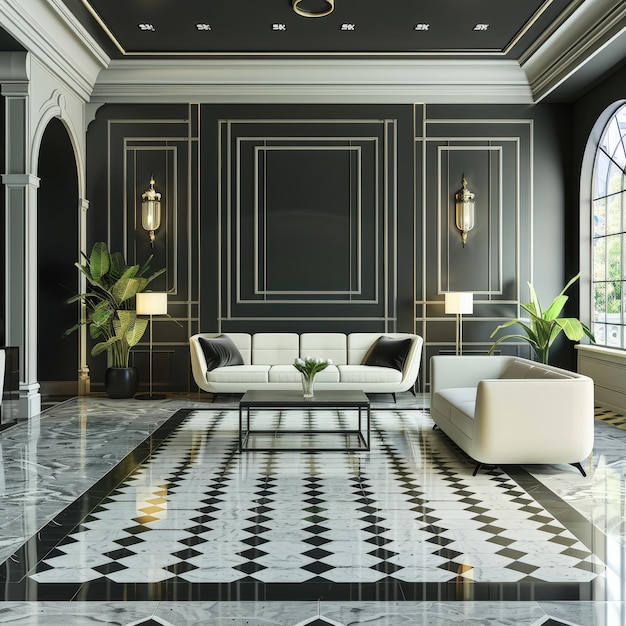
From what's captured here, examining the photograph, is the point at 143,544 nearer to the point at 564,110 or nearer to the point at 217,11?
the point at 217,11

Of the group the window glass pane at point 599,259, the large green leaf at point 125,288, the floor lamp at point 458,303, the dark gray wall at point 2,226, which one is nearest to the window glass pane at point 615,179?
the window glass pane at point 599,259

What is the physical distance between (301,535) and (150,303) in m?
4.74

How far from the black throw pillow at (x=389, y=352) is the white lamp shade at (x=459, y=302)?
60 centimetres

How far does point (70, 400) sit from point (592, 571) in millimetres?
6084

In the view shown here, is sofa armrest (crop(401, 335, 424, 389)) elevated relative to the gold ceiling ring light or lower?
lower

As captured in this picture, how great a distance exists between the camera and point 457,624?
2.39m

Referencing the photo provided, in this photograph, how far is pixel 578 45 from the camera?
6.73m

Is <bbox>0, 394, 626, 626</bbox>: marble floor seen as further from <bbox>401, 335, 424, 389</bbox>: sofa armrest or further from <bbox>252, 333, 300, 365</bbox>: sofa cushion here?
<bbox>252, 333, 300, 365</bbox>: sofa cushion

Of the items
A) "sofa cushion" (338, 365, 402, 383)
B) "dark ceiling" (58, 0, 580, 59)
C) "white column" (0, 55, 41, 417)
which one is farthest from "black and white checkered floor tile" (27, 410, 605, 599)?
"dark ceiling" (58, 0, 580, 59)

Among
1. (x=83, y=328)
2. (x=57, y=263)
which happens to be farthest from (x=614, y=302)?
(x=57, y=263)

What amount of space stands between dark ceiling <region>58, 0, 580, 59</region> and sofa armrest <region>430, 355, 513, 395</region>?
10.3 ft

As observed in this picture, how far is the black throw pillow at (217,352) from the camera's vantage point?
739 centimetres

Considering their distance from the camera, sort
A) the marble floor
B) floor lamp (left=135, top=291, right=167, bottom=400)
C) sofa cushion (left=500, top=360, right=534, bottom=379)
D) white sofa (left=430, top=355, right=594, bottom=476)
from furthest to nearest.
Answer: floor lamp (left=135, top=291, right=167, bottom=400), sofa cushion (left=500, top=360, right=534, bottom=379), white sofa (left=430, top=355, right=594, bottom=476), the marble floor

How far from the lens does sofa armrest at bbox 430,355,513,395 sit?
232 inches
